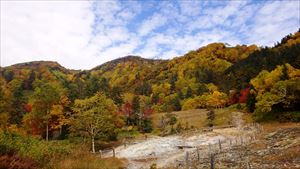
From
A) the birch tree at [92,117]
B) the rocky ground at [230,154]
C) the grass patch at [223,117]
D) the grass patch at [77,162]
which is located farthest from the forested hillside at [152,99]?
the grass patch at [77,162]

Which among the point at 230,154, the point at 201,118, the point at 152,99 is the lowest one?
the point at 230,154

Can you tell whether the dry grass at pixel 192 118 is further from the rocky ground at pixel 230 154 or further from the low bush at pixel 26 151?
the low bush at pixel 26 151

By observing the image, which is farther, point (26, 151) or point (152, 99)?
point (152, 99)

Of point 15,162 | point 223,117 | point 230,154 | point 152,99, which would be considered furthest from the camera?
point 152,99

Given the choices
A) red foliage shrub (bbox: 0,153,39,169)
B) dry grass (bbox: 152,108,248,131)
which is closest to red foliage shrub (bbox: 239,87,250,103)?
dry grass (bbox: 152,108,248,131)

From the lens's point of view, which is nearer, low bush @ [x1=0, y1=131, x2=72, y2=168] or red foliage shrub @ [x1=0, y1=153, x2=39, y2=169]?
red foliage shrub @ [x1=0, y1=153, x2=39, y2=169]

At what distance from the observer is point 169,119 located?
86438 mm

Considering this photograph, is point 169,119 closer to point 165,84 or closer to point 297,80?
point 297,80

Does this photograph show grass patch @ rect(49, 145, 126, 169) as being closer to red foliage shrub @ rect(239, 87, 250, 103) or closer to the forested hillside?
the forested hillside

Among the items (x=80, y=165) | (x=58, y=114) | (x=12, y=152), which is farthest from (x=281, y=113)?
(x=12, y=152)

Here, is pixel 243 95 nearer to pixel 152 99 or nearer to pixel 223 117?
pixel 223 117

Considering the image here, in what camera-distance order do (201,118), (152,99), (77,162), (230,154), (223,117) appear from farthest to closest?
(152,99) < (201,118) < (223,117) < (230,154) < (77,162)

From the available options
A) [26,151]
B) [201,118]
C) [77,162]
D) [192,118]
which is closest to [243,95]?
[201,118]

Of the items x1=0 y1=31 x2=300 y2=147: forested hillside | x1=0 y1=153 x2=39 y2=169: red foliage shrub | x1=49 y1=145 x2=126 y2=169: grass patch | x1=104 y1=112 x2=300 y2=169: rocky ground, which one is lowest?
x1=104 y1=112 x2=300 y2=169: rocky ground
